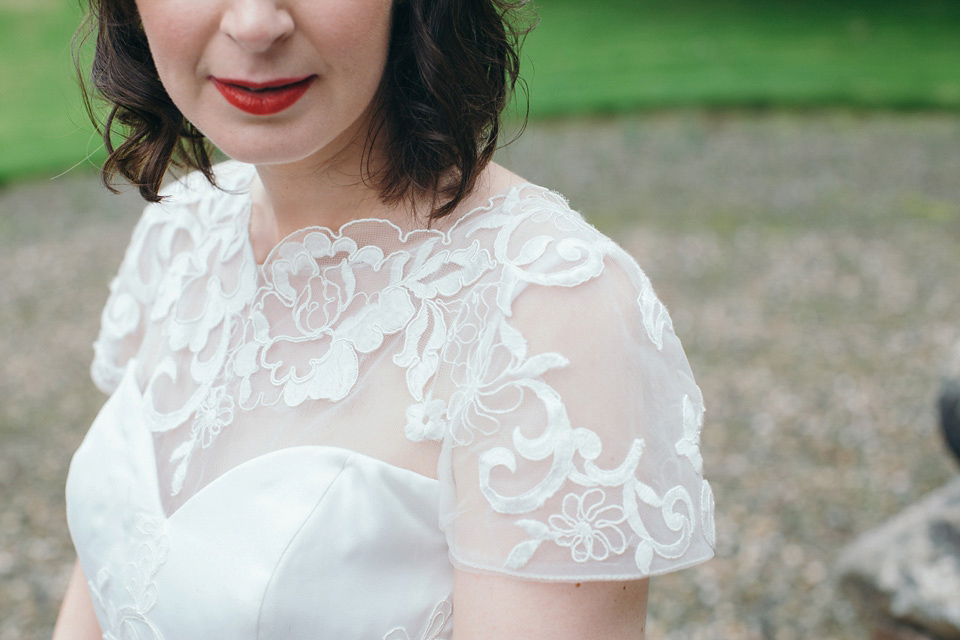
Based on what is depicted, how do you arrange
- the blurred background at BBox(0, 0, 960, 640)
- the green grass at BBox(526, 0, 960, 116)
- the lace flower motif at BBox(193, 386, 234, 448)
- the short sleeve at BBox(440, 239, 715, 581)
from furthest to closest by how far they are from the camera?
the green grass at BBox(526, 0, 960, 116) < the blurred background at BBox(0, 0, 960, 640) < the lace flower motif at BBox(193, 386, 234, 448) < the short sleeve at BBox(440, 239, 715, 581)

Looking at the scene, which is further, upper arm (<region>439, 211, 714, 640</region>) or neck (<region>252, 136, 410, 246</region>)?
neck (<region>252, 136, 410, 246</region>)

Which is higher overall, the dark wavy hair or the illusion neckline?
the dark wavy hair

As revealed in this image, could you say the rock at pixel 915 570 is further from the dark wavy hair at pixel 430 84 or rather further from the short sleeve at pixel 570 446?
the dark wavy hair at pixel 430 84

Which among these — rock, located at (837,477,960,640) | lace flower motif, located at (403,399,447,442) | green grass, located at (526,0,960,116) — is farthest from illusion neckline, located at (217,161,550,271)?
green grass, located at (526,0,960,116)

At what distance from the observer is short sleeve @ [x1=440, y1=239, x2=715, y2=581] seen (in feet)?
4.65

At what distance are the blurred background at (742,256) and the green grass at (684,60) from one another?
6 cm

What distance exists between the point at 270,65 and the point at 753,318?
646cm

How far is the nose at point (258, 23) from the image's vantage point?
4.83ft

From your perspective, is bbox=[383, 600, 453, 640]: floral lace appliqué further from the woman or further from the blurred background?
the blurred background

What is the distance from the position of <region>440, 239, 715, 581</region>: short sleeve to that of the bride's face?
46 cm

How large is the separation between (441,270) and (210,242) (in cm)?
80

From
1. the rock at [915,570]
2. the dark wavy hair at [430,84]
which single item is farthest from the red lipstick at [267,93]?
the rock at [915,570]
